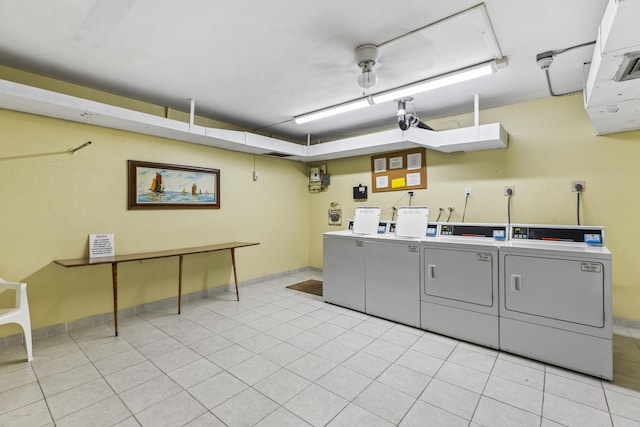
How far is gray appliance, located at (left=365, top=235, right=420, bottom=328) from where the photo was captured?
3395 millimetres

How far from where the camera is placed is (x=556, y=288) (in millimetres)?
2549

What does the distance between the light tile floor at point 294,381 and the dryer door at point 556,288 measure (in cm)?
48

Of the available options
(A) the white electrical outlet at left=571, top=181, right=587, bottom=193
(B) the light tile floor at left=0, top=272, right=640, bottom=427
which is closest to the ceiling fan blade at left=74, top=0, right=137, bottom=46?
(B) the light tile floor at left=0, top=272, right=640, bottom=427

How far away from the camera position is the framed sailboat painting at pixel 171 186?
12.5 ft

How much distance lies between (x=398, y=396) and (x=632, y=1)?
2650 millimetres

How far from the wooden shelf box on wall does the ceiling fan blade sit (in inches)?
156

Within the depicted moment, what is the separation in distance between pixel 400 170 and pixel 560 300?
2900 millimetres

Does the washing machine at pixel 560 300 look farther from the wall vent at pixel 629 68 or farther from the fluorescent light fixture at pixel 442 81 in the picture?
the fluorescent light fixture at pixel 442 81

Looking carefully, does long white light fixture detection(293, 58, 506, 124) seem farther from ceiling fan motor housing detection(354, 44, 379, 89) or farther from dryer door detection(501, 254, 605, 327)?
dryer door detection(501, 254, 605, 327)

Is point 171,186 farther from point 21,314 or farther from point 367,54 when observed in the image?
point 367,54

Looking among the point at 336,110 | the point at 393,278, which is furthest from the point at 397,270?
the point at 336,110

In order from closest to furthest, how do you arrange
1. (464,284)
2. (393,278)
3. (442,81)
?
1. (442,81)
2. (464,284)
3. (393,278)

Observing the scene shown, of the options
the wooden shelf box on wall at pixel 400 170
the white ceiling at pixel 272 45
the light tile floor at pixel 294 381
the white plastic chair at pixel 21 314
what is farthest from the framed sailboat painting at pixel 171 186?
the wooden shelf box on wall at pixel 400 170

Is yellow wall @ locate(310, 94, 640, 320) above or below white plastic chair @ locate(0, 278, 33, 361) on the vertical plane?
above
